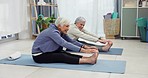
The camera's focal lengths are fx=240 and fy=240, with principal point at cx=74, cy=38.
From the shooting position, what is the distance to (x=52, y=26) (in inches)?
137

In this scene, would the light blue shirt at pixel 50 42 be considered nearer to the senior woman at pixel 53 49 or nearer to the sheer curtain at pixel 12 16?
the senior woman at pixel 53 49

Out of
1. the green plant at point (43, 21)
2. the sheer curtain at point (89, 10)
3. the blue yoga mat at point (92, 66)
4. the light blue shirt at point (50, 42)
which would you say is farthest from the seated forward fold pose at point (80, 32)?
the sheer curtain at point (89, 10)

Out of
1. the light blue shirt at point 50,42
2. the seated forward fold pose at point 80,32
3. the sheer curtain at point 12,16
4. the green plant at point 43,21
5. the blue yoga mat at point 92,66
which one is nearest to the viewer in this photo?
the blue yoga mat at point 92,66

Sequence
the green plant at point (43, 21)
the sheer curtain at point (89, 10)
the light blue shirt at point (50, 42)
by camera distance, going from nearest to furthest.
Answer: the light blue shirt at point (50, 42)
the green plant at point (43, 21)
the sheer curtain at point (89, 10)

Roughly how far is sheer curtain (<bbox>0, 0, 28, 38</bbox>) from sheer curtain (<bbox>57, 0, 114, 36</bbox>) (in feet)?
3.99

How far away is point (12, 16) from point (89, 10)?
2303mm

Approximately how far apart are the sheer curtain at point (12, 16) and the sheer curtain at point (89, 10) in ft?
3.99

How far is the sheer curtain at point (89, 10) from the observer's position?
6.84m

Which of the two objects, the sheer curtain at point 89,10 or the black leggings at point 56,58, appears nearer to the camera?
the black leggings at point 56,58

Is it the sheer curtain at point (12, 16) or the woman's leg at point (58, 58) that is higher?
the sheer curtain at point (12, 16)

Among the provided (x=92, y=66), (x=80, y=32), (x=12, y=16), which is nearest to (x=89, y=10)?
(x=12, y=16)

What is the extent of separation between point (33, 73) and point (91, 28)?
13.6 feet

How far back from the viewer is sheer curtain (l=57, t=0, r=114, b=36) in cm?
684

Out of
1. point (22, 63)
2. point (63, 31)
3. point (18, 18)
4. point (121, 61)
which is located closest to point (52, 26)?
point (63, 31)
